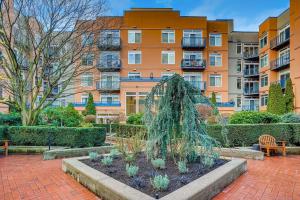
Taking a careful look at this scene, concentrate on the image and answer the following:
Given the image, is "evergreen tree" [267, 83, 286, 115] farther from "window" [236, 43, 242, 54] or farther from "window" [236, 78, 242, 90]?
"window" [236, 43, 242, 54]

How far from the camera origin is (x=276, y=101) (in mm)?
20734

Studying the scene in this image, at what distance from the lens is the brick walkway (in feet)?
14.9

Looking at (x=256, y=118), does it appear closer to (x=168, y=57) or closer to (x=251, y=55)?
(x=168, y=57)

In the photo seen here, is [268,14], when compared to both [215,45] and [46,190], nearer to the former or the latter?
[215,45]

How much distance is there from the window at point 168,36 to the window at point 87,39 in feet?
52.4

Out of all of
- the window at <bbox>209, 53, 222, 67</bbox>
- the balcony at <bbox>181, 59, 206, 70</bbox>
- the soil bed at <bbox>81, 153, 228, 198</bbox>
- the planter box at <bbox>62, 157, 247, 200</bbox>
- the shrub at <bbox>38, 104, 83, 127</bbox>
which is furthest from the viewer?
the window at <bbox>209, 53, 222, 67</bbox>

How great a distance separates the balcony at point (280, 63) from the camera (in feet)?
75.4

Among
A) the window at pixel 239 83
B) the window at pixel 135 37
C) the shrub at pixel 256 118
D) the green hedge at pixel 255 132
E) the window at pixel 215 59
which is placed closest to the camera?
the green hedge at pixel 255 132

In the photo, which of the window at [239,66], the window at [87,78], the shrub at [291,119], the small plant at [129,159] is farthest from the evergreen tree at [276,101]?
the small plant at [129,159]

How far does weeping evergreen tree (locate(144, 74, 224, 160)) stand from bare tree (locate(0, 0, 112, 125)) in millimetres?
6593

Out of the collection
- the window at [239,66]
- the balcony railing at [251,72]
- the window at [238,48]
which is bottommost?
the balcony railing at [251,72]

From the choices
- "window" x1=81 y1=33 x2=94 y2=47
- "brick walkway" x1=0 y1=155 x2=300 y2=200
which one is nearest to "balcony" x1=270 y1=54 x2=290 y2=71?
"brick walkway" x1=0 y1=155 x2=300 y2=200

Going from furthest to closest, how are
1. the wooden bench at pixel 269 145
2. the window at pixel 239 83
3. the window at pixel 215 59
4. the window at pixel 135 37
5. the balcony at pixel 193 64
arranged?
the window at pixel 239 83
the window at pixel 215 59
the window at pixel 135 37
the balcony at pixel 193 64
the wooden bench at pixel 269 145

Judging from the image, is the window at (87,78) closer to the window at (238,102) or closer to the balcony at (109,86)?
the balcony at (109,86)
